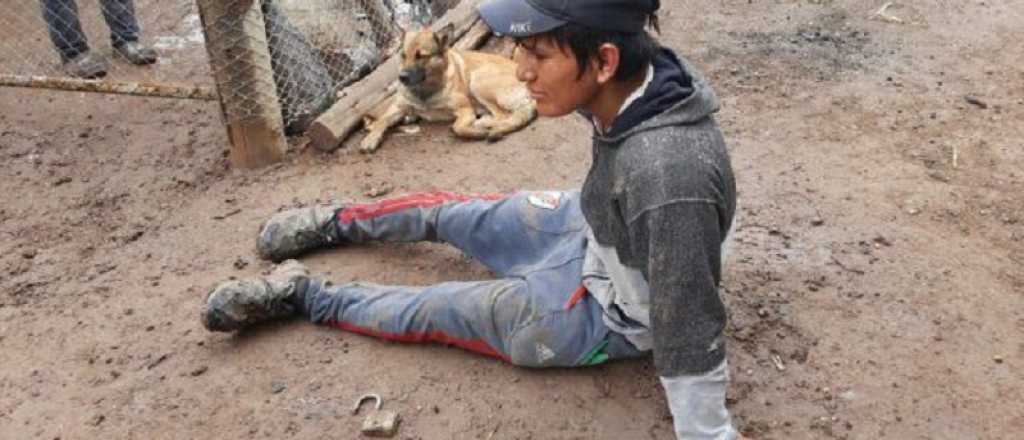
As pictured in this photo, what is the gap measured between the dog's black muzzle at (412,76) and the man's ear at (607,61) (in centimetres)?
321

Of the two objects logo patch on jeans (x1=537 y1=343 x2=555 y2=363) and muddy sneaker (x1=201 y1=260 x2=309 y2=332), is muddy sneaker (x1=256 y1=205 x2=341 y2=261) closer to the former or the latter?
muddy sneaker (x1=201 y1=260 x2=309 y2=332)

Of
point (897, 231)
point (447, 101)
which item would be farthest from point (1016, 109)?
point (447, 101)

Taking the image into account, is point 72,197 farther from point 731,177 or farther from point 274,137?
point 731,177

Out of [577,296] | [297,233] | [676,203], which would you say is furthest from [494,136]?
[676,203]

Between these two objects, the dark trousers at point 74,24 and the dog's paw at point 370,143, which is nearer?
the dog's paw at point 370,143

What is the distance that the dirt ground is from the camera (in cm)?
301

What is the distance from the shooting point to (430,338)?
3244 millimetres

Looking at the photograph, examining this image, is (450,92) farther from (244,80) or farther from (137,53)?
(137,53)

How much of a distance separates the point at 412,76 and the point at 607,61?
10.7 feet

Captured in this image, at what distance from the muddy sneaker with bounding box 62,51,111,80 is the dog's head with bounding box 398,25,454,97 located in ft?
8.00

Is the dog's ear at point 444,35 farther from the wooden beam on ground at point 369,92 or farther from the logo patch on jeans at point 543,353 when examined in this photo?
the logo patch on jeans at point 543,353

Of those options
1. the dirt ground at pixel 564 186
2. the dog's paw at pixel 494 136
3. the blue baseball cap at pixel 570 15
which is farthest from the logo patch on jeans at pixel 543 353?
the dog's paw at pixel 494 136

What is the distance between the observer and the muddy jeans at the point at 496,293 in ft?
9.68

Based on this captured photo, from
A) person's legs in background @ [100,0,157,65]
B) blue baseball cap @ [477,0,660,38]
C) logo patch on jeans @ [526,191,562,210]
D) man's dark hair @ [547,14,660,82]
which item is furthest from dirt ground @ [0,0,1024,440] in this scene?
blue baseball cap @ [477,0,660,38]
